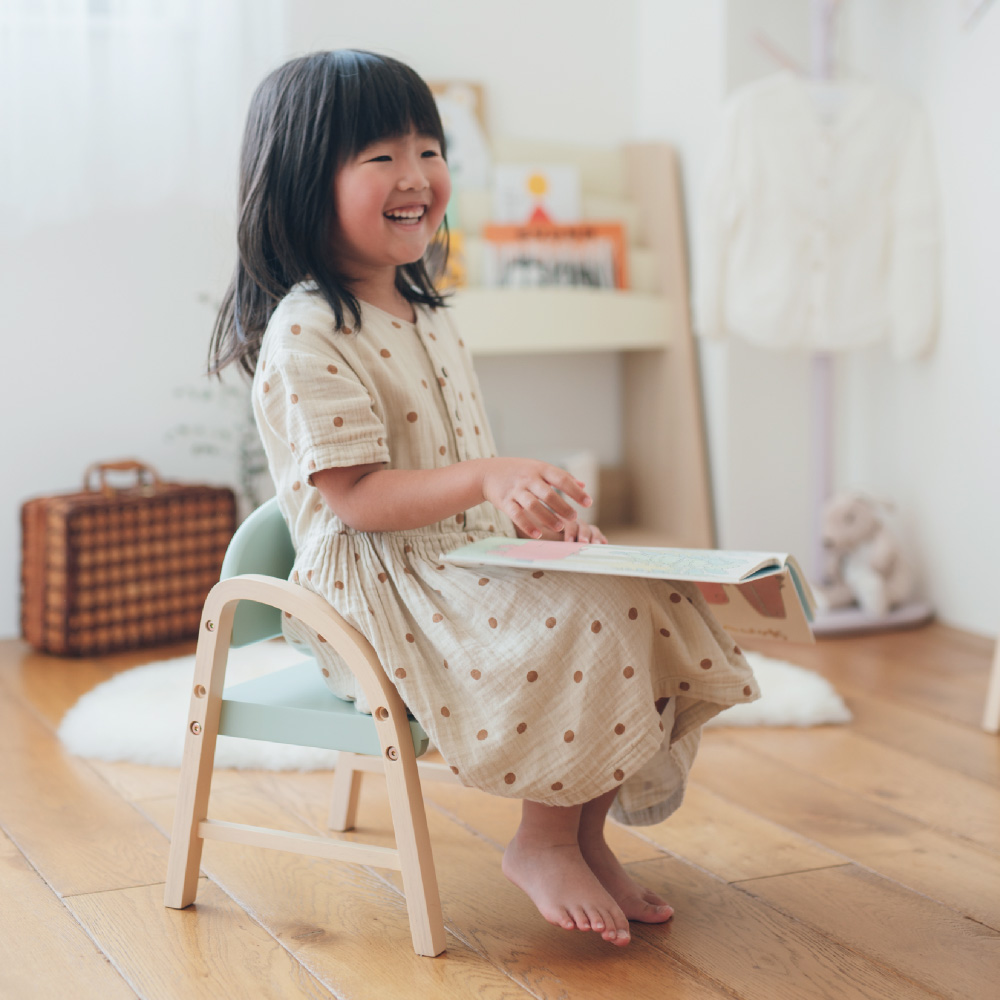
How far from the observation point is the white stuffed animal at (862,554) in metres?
2.47

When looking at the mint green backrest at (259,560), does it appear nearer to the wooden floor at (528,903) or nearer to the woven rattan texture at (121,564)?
the wooden floor at (528,903)

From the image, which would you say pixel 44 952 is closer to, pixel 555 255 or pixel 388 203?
pixel 388 203

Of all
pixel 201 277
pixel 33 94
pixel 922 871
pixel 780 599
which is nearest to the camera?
pixel 780 599

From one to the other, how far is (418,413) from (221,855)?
570mm

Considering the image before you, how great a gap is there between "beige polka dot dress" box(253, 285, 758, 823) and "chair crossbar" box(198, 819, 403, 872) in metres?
0.12

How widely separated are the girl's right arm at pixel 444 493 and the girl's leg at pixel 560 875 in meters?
0.28

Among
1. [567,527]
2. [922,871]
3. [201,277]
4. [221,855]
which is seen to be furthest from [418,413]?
[201,277]

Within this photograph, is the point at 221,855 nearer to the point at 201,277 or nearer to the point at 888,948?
the point at 888,948

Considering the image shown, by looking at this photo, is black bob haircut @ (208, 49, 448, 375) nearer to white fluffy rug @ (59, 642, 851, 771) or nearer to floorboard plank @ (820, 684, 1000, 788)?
white fluffy rug @ (59, 642, 851, 771)

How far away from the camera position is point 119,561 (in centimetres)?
233

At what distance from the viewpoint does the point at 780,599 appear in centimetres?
109

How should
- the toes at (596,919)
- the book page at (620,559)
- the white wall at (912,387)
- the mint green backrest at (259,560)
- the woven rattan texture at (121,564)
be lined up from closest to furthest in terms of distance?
the book page at (620,559) → the toes at (596,919) → the mint green backrest at (259,560) → the woven rattan texture at (121,564) → the white wall at (912,387)

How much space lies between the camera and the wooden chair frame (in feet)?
3.37

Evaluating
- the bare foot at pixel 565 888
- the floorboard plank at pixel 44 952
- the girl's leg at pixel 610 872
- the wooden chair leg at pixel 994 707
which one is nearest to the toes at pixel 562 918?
the bare foot at pixel 565 888
